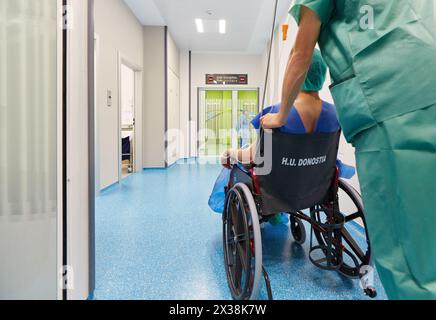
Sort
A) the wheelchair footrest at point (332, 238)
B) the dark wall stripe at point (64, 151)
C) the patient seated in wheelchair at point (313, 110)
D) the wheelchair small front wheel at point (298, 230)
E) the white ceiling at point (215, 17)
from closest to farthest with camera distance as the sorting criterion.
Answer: the dark wall stripe at point (64, 151)
the patient seated in wheelchair at point (313, 110)
the wheelchair footrest at point (332, 238)
the wheelchair small front wheel at point (298, 230)
the white ceiling at point (215, 17)

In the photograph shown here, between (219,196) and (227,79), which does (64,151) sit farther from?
(227,79)

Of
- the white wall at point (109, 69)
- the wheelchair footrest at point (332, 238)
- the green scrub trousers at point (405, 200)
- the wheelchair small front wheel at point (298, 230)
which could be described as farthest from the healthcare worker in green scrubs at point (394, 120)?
the white wall at point (109, 69)

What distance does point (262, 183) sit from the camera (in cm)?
117

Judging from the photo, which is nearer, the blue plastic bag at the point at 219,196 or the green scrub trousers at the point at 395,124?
the green scrub trousers at the point at 395,124

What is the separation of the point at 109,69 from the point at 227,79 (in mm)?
3903

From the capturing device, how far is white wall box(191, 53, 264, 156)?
6809mm

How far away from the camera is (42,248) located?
95 cm

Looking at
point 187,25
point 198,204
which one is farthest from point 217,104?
point 198,204

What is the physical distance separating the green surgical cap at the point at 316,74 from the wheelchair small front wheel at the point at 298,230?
0.95 metres

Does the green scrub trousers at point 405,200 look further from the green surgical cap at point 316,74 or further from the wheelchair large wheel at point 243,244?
the green surgical cap at point 316,74

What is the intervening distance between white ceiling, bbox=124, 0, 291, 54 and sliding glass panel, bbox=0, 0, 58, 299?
372cm

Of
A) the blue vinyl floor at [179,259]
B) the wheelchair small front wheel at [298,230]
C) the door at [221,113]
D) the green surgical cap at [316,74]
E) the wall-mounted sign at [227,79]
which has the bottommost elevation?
the blue vinyl floor at [179,259]

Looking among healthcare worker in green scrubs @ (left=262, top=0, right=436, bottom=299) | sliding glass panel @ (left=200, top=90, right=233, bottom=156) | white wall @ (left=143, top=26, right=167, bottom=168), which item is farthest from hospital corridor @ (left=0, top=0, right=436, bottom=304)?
sliding glass panel @ (left=200, top=90, right=233, bottom=156)

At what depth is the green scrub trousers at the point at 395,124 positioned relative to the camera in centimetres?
55
